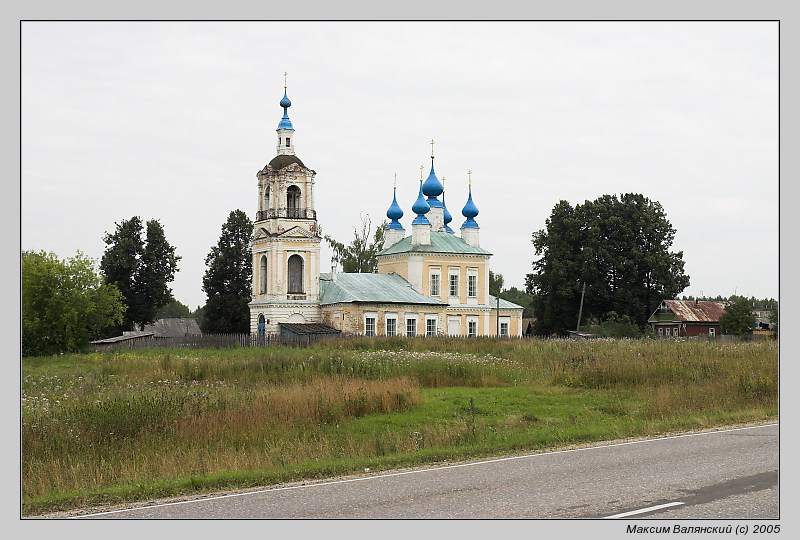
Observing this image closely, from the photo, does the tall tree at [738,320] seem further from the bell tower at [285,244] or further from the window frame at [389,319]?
the bell tower at [285,244]

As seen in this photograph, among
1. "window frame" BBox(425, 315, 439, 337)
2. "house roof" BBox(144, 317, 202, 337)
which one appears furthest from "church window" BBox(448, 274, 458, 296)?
"house roof" BBox(144, 317, 202, 337)

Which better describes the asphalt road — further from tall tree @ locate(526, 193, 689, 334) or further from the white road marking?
tall tree @ locate(526, 193, 689, 334)

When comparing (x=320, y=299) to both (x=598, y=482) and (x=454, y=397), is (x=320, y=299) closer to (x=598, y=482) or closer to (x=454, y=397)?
(x=454, y=397)

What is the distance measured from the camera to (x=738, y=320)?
7725 centimetres

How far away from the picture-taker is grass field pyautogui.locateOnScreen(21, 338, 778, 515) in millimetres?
17328

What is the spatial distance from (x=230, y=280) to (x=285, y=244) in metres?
22.3

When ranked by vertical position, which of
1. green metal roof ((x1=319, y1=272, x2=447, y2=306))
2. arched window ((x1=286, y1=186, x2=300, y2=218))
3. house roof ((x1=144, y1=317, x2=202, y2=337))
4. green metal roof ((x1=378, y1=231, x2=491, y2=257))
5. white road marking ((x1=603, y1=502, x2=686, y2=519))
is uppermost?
arched window ((x1=286, y1=186, x2=300, y2=218))

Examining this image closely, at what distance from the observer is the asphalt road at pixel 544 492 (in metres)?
13.1

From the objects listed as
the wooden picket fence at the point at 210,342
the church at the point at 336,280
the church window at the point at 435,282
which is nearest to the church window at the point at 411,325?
the church at the point at 336,280

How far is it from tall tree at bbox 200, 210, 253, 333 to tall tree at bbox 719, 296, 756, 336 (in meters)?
35.2

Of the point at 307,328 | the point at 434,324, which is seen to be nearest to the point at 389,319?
the point at 434,324

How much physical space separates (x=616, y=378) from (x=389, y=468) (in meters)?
13.8

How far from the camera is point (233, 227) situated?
3322 inches

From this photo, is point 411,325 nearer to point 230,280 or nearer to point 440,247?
point 440,247
